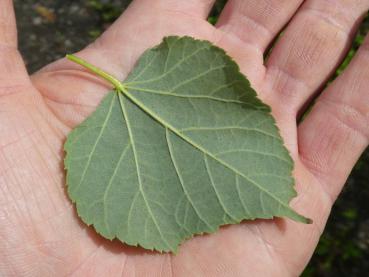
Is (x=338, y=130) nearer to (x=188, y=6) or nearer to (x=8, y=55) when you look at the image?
(x=188, y=6)

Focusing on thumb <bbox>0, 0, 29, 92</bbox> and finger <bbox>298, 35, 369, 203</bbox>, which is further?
finger <bbox>298, 35, 369, 203</bbox>

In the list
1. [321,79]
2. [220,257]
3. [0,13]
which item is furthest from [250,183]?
[0,13]

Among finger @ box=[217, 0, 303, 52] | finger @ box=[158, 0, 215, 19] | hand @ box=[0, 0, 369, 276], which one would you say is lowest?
hand @ box=[0, 0, 369, 276]

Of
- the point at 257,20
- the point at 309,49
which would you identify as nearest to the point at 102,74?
the point at 257,20

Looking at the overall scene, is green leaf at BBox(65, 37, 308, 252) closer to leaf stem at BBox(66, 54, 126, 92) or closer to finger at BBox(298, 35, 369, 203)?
leaf stem at BBox(66, 54, 126, 92)

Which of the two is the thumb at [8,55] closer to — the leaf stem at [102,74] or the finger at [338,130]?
the leaf stem at [102,74]

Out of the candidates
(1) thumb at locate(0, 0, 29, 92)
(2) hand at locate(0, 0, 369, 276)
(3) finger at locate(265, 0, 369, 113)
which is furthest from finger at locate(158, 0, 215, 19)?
(1) thumb at locate(0, 0, 29, 92)

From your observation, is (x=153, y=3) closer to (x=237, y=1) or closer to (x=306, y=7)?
(x=237, y=1)
